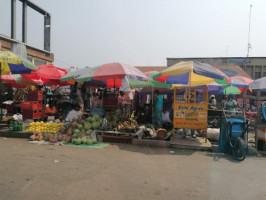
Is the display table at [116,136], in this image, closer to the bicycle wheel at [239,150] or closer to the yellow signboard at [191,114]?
the yellow signboard at [191,114]

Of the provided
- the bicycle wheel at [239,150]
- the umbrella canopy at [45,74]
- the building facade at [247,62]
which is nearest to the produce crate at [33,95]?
the umbrella canopy at [45,74]

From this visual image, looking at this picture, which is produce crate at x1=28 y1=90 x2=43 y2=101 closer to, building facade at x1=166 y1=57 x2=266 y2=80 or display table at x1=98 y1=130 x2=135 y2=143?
display table at x1=98 y1=130 x2=135 y2=143

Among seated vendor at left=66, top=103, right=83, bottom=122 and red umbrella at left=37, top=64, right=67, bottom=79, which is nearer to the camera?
seated vendor at left=66, top=103, right=83, bottom=122

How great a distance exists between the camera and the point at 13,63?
23.6 feet

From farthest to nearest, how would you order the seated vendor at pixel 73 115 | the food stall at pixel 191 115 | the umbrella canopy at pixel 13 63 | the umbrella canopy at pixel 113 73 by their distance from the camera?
the seated vendor at pixel 73 115, the umbrella canopy at pixel 113 73, the umbrella canopy at pixel 13 63, the food stall at pixel 191 115

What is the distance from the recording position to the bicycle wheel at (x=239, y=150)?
5609 millimetres

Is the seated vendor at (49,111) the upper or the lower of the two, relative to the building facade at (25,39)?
lower

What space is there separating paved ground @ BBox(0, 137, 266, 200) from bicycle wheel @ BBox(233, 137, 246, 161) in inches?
8.0

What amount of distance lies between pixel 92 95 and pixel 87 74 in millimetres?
6291

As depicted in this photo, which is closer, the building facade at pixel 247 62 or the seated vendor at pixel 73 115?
the seated vendor at pixel 73 115

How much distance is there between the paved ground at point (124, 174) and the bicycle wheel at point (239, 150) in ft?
0.66

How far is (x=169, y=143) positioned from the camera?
270 inches

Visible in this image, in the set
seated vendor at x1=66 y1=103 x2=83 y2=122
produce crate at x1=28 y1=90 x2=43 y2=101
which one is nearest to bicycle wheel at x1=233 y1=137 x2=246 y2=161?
seated vendor at x1=66 y1=103 x2=83 y2=122

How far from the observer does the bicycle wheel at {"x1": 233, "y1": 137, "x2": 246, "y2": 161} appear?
5609 millimetres
